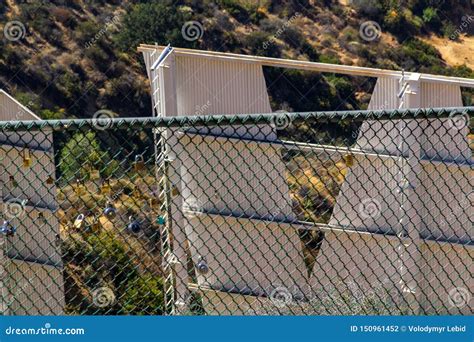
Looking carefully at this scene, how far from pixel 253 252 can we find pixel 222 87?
1976mm

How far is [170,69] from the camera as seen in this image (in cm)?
1211

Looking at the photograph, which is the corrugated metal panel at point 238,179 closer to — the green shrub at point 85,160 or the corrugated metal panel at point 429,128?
the green shrub at point 85,160

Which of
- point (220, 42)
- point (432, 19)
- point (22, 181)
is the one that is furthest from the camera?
point (432, 19)

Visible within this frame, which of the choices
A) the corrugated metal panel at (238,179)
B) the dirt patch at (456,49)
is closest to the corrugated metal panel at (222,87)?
the corrugated metal panel at (238,179)

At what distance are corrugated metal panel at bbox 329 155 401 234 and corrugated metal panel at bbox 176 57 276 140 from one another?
107 centimetres

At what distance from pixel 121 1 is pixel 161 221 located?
2287cm

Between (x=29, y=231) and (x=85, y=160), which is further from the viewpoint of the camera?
(x=85, y=160)

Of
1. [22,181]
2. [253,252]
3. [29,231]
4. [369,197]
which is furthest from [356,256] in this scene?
[22,181]

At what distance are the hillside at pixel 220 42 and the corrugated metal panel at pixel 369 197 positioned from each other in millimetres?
14844

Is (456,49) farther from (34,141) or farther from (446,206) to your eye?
(34,141)

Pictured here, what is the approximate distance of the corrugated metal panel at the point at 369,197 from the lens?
12.0 m

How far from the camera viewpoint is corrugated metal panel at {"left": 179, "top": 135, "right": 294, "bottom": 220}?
11.7 m

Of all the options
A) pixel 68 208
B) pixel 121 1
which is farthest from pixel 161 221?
pixel 121 1

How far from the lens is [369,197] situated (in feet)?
39.6
